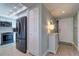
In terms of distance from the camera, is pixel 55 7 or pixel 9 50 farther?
pixel 55 7

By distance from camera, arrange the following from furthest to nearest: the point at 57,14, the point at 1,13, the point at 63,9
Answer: the point at 57,14
the point at 63,9
the point at 1,13

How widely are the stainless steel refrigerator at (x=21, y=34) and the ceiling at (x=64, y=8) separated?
59cm

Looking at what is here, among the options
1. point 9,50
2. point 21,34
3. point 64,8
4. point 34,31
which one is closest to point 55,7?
point 64,8

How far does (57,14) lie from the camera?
2.08m

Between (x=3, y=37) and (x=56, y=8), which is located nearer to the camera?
(x=3, y=37)

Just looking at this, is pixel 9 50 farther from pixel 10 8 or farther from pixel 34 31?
pixel 10 8

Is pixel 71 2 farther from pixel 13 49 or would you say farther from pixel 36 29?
pixel 13 49

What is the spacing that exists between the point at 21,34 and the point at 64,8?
3.37 ft

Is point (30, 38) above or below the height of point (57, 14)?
below

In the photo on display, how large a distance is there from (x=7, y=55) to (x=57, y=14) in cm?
138

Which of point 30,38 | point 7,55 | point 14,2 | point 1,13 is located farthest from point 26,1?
point 7,55

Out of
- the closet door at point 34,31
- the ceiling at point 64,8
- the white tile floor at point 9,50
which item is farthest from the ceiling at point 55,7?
the white tile floor at point 9,50

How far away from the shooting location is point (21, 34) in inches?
71.7

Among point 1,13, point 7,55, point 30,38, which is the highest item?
point 1,13
